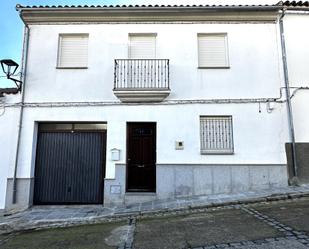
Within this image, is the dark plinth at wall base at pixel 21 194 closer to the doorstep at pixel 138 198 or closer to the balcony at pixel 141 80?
the doorstep at pixel 138 198

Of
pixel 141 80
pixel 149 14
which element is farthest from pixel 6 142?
pixel 149 14

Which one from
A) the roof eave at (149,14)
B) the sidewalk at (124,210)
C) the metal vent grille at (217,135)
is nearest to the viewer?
the sidewalk at (124,210)

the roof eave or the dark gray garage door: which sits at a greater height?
the roof eave

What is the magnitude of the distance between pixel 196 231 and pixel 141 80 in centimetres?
520

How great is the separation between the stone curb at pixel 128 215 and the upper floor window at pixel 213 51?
4.52 metres

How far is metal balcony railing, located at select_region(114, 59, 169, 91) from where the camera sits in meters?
8.46

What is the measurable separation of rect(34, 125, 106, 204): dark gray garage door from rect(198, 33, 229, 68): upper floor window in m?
4.42

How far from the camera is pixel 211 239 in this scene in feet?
15.2

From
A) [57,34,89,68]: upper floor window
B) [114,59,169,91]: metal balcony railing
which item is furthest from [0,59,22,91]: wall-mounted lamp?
[114,59,169,91]: metal balcony railing

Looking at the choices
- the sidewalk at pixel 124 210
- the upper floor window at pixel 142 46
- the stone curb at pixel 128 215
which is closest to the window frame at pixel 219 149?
the sidewalk at pixel 124 210

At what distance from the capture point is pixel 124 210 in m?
7.29

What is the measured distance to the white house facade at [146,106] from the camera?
818 cm

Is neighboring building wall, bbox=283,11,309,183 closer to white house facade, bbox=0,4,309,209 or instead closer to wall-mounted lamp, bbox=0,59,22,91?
white house facade, bbox=0,4,309,209

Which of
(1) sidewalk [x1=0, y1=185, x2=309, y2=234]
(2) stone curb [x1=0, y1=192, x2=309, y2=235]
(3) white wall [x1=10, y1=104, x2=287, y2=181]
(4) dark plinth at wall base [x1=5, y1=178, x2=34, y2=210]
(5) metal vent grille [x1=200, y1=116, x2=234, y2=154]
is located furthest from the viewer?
(5) metal vent grille [x1=200, y1=116, x2=234, y2=154]
